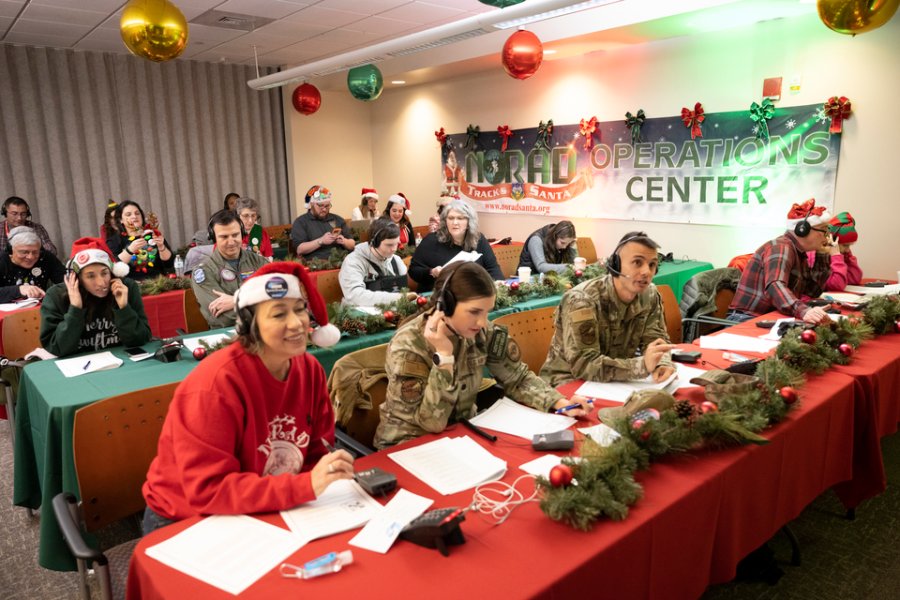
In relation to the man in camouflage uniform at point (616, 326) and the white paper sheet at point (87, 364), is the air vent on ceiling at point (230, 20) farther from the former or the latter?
the man in camouflage uniform at point (616, 326)

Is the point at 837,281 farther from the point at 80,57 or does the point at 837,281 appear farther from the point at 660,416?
the point at 80,57

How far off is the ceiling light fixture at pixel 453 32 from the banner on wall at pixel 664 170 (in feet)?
7.71

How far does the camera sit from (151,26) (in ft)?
11.8

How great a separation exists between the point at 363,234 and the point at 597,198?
115 inches

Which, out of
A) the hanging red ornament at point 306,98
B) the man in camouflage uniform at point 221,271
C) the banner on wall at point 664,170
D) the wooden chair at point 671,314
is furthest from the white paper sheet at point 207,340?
the hanging red ornament at point 306,98

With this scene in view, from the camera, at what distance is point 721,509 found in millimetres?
1715

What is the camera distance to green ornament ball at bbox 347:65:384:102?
6305mm

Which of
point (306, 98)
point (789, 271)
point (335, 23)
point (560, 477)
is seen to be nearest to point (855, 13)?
point (789, 271)

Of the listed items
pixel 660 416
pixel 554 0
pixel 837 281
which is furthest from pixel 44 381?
pixel 837 281

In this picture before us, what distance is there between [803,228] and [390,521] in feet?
11.2

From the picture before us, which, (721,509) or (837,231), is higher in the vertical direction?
(837,231)

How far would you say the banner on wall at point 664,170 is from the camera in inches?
208

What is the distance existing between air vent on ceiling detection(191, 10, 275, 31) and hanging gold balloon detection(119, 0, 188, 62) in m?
2.25

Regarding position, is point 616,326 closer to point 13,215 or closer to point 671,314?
point 671,314
